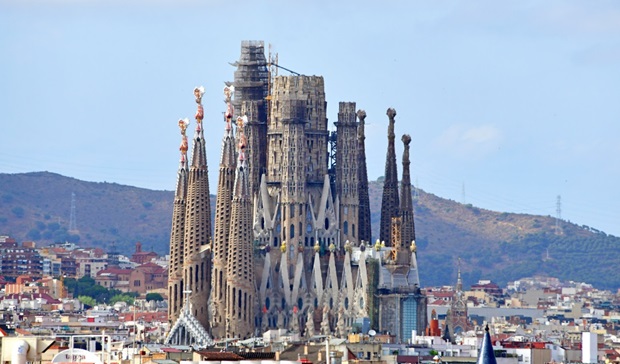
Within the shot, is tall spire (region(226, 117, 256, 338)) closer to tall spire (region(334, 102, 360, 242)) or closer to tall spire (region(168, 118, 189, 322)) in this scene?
tall spire (region(168, 118, 189, 322))

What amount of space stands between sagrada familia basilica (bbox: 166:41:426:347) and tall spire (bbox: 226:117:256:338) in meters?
0.06

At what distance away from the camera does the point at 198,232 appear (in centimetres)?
15588

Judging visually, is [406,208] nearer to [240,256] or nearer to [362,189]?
[362,189]

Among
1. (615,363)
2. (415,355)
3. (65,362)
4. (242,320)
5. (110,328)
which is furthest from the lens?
(110,328)

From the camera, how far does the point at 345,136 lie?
534ft

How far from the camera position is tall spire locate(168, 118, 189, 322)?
156750 millimetres

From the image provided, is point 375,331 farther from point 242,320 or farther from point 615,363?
point 615,363

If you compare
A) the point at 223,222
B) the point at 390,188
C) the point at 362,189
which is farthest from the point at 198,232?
the point at 390,188

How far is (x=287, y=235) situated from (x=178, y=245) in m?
6.99

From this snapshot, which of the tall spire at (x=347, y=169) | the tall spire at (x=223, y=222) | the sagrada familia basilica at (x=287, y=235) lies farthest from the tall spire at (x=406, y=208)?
the tall spire at (x=223, y=222)

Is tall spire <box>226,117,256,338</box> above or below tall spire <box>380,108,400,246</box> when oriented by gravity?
below

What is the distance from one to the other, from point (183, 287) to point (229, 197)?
5.85 metres

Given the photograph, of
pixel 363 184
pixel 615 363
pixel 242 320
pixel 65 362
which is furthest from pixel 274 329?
pixel 65 362

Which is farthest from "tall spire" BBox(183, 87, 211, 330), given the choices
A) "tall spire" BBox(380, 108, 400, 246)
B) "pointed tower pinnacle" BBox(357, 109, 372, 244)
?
"tall spire" BBox(380, 108, 400, 246)
